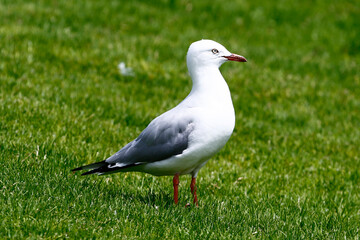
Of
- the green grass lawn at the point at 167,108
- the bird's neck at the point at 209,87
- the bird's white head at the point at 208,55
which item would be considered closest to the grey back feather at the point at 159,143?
the bird's neck at the point at 209,87

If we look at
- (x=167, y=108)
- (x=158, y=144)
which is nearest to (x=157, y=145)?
(x=158, y=144)

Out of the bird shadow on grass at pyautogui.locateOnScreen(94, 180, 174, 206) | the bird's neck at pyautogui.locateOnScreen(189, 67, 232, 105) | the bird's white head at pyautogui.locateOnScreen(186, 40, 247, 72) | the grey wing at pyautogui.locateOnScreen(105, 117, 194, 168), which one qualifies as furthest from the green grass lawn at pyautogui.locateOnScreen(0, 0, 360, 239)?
the bird's white head at pyautogui.locateOnScreen(186, 40, 247, 72)

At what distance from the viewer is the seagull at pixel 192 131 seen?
5.03 meters

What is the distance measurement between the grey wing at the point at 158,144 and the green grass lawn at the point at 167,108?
0.42m

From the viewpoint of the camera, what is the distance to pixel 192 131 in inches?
199

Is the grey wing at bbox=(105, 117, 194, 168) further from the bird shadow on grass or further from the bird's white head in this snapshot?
the bird's white head

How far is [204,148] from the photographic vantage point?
503cm

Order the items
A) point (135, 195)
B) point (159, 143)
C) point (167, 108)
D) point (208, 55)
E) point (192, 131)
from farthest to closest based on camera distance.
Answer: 1. point (167, 108)
2. point (135, 195)
3. point (208, 55)
4. point (159, 143)
5. point (192, 131)

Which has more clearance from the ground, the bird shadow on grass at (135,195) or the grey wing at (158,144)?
the grey wing at (158,144)

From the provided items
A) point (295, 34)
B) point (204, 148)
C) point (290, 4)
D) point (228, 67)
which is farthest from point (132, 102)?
point (290, 4)

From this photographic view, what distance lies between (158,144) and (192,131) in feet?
1.28

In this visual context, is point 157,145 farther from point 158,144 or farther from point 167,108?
point 167,108

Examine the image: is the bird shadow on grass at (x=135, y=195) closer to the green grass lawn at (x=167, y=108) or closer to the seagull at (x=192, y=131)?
the green grass lawn at (x=167, y=108)

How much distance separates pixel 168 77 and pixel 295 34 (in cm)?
517
